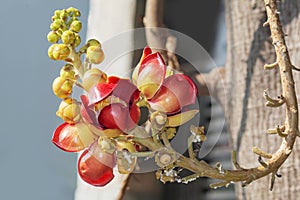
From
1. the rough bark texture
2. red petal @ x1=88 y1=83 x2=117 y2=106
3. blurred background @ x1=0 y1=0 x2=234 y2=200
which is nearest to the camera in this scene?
red petal @ x1=88 y1=83 x2=117 y2=106

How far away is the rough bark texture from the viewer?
71 cm

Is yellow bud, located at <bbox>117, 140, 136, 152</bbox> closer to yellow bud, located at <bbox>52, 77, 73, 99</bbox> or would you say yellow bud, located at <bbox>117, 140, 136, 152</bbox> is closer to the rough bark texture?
yellow bud, located at <bbox>52, 77, 73, 99</bbox>

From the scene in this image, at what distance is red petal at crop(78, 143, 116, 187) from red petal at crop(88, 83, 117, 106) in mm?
35

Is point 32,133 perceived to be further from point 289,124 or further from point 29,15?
point 289,124

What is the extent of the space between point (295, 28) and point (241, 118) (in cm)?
14

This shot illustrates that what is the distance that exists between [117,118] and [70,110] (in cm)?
4

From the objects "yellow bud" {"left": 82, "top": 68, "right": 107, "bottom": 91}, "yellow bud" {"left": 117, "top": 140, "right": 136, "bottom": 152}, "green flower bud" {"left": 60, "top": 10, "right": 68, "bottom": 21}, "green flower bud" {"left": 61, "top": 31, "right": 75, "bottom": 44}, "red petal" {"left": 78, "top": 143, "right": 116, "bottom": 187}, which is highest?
"green flower bud" {"left": 60, "top": 10, "right": 68, "bottom": 21}

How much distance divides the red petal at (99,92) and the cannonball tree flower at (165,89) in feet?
0.07

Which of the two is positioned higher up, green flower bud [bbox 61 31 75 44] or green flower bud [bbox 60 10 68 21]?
green flower bud [bbox 60 10 68 21]

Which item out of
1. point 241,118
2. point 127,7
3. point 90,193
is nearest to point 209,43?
point 127,7

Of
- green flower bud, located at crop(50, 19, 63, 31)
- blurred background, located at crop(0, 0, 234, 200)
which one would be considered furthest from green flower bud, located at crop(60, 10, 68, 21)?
blurred background, located at crop(0, 0, 234, 200)

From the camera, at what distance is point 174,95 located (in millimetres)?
378

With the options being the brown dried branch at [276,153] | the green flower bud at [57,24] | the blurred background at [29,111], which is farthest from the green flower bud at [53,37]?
the blurred background at [29,111]

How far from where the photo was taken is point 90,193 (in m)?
1.25
